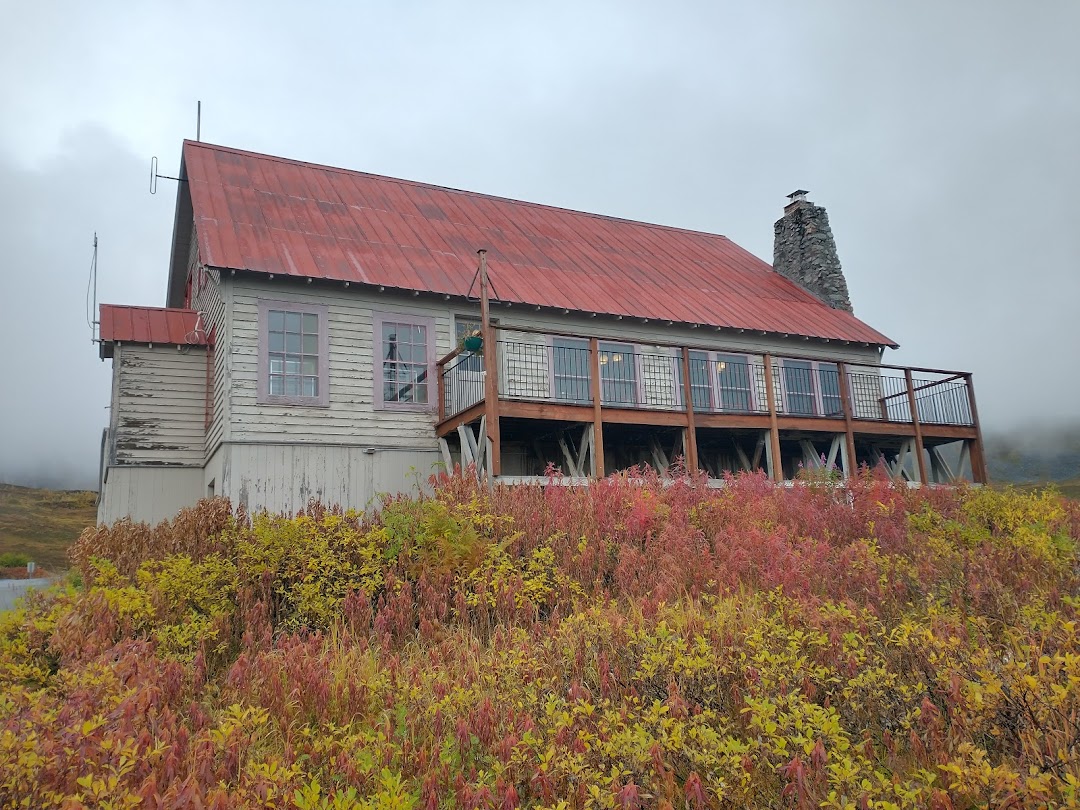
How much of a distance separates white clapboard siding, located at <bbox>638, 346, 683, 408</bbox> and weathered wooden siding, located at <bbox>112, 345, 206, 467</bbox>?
8.57 metres

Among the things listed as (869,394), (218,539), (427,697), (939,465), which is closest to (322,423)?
(218,539)

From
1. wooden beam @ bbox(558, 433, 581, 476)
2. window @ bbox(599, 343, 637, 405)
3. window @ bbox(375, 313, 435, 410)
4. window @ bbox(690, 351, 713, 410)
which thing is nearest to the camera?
window @ bbox(375, 313, 435, 410)

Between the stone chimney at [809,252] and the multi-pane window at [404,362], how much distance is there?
39.4ft

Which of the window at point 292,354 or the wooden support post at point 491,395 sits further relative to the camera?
the window at point 292,354

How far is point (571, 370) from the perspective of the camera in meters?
16.4

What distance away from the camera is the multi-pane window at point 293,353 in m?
14.0

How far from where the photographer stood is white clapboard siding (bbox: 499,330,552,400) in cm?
1533

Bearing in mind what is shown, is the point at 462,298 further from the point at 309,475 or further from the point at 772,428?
the point at 772,428

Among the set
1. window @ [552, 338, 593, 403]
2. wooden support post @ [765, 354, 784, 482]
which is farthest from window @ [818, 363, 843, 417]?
window @ [552, 338, 593, 403]

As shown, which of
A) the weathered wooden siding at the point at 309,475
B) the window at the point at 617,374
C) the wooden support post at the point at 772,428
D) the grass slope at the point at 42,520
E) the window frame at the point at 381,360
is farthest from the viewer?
the grass slope at the point at 42,520

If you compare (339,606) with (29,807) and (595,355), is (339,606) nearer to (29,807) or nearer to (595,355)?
(29,807)

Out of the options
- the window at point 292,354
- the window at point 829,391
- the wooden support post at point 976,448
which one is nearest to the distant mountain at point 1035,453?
the wooden support post at point 976,448

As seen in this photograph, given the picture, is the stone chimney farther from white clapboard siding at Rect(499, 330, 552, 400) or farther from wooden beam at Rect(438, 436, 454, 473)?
wooden beam at Rect(438, 436, 454, 473)

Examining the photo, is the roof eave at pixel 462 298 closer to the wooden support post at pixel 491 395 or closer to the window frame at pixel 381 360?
the window frame at pixel 381 360
